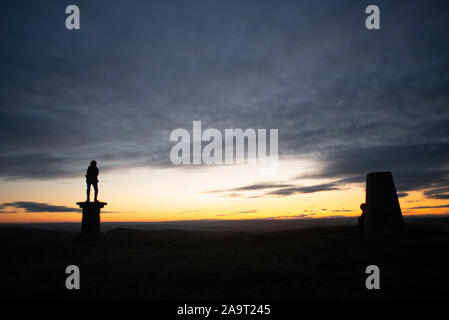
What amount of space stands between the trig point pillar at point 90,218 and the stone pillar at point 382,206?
1527 centimetres

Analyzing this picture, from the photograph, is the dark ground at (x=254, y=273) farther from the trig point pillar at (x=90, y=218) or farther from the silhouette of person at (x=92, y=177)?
the silhouette of person at (x=92, y=177)

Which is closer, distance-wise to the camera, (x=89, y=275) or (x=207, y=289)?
(x=207, y=289)

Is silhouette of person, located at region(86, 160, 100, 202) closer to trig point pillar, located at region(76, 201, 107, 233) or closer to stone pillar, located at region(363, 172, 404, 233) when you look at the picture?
trig point pillar, located at region(76, 201, 107, 233)

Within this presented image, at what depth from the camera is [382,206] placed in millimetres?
13828

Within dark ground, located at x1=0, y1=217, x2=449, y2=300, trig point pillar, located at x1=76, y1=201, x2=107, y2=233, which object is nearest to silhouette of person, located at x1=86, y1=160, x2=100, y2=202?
trig point pillar, located at x1=76, y1=201, x2=107, y2=233

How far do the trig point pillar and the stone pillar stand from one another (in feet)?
50.1

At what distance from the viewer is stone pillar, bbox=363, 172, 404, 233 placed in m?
13.6

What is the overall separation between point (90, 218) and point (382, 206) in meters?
16.2

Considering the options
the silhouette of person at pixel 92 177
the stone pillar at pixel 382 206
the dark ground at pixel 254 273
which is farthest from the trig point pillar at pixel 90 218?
the stone pillar at pixel 382 206

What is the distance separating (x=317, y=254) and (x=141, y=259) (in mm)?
6342

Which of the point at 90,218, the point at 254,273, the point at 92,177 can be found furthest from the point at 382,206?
the point at 92,177
